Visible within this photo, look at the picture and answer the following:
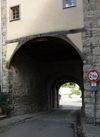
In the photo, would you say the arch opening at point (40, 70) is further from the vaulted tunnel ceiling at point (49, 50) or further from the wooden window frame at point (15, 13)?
the wooden window frame at point (15, 13)

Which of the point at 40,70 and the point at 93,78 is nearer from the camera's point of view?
the point at 93,78

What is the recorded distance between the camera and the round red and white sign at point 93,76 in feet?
36.1

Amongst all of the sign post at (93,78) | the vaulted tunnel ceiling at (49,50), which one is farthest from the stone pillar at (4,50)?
the sign post at (93,78)

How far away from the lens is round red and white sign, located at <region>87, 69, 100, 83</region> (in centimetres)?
1099

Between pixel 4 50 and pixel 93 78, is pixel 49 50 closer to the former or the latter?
pixel 4 50

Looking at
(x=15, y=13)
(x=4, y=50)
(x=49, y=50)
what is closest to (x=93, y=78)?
(x=4, y=50)

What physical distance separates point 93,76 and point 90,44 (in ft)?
4.74

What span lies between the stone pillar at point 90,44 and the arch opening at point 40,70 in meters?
1.85

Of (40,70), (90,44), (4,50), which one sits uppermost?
(4,50)

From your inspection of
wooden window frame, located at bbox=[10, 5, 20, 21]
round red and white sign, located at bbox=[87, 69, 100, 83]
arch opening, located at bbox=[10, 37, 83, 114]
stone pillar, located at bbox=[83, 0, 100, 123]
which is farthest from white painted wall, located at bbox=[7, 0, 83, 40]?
round red and white sign, located at bbox=[87, 69, 100, 83]

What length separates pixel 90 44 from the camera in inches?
466

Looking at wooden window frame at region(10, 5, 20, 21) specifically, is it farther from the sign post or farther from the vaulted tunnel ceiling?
the sign post

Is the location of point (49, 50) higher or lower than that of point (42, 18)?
lower

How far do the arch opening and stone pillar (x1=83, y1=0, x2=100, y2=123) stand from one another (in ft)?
6.07
